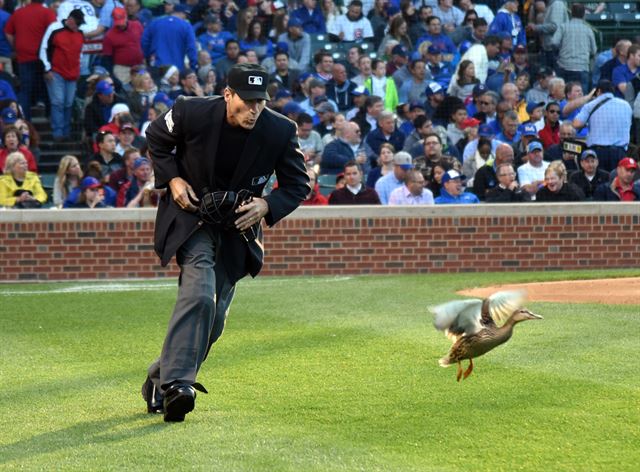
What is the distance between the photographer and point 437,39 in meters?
20.8

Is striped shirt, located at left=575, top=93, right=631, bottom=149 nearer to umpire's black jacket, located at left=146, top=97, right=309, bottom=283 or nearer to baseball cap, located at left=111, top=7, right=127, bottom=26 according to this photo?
baseball cap, located at left=111, top=7, right=127, bottom=26

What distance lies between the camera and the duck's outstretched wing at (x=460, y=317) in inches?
226

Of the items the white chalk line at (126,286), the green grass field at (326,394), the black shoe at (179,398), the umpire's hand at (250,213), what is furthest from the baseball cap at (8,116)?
the black shoe at (179,398)

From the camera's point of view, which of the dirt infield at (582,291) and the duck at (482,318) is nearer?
the duck at (482,318)

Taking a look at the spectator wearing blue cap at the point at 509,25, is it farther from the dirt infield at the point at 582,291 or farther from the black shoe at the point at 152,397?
the black shoe at the point at 152,397

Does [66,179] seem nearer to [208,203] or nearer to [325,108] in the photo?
[325,108]

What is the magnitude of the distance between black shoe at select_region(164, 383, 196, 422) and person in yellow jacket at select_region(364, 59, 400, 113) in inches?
526

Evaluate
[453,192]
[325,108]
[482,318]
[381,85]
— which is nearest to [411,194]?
[453,192]

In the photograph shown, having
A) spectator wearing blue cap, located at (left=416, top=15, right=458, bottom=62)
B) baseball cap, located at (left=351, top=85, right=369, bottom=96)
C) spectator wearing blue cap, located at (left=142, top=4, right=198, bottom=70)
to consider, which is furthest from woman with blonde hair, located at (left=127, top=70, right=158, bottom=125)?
spectator wearing blue cap, located at (left=416, top=15, right=458, bottom=62)

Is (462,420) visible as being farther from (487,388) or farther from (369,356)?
(369,356)

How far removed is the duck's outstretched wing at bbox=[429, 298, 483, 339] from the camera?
18.8 ft

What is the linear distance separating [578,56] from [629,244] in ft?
18.2

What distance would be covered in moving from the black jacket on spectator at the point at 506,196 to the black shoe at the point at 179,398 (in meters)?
10.0

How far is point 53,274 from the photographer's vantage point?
15273 mm
